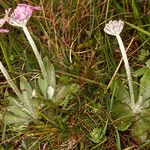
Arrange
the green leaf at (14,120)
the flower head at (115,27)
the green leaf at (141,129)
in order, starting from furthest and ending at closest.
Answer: the green leaf at (14,120)
the green leaf at (141,129)
the flower head at (115,27)

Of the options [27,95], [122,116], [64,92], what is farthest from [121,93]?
[27,95]

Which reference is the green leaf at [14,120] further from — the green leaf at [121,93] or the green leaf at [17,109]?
the green leaf at [121,93]

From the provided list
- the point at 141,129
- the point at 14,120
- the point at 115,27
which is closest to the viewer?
the point at 115,27

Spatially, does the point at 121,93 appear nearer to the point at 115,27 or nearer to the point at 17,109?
the point at 115,27

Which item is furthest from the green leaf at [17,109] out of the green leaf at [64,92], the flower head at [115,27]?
the flower head at [115,27]

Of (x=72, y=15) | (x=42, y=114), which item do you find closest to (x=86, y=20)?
(x=72, y=15)

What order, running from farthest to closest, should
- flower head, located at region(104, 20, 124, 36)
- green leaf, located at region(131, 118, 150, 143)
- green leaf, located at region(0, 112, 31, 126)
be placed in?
1. green leaf, located at region(0, 112, 31, 126)
2. green leaf, located at region(131, 118, 150, 143)
3. flower head, located at region(104, 20, 124, 36)

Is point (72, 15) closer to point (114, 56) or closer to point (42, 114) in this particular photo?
point (114, 56)

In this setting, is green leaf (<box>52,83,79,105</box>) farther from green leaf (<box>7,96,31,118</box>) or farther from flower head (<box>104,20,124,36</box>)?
flower head (<box>104,20,124,36</box>)

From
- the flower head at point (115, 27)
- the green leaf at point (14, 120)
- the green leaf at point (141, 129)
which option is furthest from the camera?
the green leaf at point (14, 120)

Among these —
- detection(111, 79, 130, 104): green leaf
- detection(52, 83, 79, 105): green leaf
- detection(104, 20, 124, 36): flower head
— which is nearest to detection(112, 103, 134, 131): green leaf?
detection(111, 79, 130, 104): green leaf

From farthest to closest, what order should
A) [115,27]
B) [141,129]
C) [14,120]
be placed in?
[14,120]
[141,129]
[115,27]
